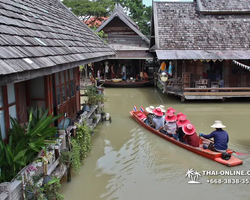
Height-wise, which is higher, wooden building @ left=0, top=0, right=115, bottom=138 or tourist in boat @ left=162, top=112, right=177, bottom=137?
wooden building @ left=0, top=0, right=115, bottom=138

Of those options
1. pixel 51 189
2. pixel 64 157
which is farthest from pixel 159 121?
pixel 51 189

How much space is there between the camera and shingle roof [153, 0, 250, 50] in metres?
16.3

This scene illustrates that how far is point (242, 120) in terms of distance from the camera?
11508 millimetres

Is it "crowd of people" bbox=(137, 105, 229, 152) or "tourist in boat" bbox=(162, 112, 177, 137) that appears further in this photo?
"tourist in boat" bbox=(162, 112, 177, 137)

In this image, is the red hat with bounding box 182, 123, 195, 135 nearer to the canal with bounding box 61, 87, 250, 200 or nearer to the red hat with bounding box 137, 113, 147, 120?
the canal with bounding box 61, 87, 250, 200

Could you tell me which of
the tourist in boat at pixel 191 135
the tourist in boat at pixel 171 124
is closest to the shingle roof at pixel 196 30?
the tourist in boat at pixel 171 124

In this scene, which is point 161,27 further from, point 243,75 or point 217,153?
point 217,153

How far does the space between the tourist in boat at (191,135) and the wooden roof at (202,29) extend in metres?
7.69

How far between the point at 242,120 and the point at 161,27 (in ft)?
28.1

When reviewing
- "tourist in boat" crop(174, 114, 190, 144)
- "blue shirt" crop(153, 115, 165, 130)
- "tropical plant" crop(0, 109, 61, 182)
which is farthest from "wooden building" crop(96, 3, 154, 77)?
"tropical plant" crop(0, 109, 61, 182)

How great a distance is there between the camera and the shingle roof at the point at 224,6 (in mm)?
17969

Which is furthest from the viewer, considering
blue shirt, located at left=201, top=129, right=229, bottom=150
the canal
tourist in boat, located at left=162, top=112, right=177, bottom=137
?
tourist in boat, located at left=162, top=112, right=177, bottom=137

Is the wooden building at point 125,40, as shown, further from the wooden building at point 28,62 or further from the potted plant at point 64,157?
the potted plant at point 64,157

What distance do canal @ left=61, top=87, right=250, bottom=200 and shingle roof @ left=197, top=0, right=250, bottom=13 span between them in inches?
370
